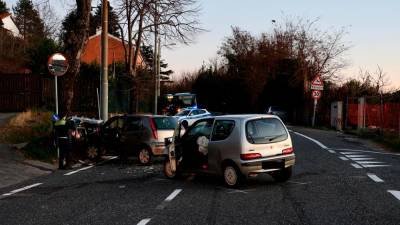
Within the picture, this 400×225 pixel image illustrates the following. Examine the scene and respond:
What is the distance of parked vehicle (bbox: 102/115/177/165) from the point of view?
16281 mm

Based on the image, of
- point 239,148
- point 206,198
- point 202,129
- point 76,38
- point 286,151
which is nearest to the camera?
point 206,198

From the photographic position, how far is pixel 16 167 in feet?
49.8

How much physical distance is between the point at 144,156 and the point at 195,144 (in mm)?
4408

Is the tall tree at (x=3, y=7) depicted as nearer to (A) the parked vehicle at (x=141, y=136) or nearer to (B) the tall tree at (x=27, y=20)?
(B) the tall tree at (x=27, y=20)

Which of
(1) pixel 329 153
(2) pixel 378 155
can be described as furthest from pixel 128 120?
(2) pixel 378 155

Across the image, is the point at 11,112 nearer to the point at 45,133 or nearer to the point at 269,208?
the point at 45,133

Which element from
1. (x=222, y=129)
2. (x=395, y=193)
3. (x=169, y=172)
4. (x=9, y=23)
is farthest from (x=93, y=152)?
(x=9, y=23)

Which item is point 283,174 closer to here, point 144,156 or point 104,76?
point 144,156

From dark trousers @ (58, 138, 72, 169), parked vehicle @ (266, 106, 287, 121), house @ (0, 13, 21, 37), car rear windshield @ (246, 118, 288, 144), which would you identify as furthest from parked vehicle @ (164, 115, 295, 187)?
house @ (0, 13, 21, 37)

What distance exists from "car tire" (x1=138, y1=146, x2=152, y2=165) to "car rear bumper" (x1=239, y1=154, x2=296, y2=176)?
5788mm

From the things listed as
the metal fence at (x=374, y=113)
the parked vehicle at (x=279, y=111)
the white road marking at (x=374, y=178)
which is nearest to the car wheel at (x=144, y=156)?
the white road marking at (x=374, y=178)

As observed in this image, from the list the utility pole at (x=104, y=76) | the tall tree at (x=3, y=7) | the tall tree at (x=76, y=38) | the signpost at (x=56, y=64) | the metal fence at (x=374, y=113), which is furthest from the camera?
the tall tree at (x=3, y=7)

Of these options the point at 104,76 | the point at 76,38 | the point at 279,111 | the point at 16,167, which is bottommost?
the point at 16,167

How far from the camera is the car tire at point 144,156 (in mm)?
16281
